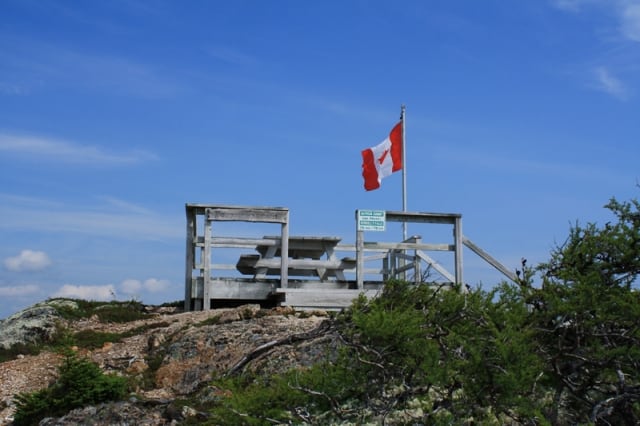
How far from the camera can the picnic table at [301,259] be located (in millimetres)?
17641

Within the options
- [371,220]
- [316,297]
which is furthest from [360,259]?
[316,297]

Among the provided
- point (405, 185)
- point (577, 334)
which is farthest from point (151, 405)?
point (405, 185)

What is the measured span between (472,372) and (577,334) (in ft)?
3.64

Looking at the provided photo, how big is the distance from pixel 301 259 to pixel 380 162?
6.19 metres

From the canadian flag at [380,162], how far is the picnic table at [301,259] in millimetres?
5315

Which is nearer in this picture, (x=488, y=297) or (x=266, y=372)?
(x=488, y=297)

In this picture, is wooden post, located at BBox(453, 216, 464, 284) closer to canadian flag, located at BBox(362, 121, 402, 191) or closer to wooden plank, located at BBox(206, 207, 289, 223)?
wooden plank, located at BBox(206, 207, 289, 223)

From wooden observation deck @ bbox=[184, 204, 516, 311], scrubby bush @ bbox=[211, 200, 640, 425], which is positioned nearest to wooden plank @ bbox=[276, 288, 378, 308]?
wooden observation deck @ bbox=[184, 204, 516, 311]

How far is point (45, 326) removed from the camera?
1673 centimetres

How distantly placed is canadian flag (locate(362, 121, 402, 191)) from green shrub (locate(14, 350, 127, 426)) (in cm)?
1412

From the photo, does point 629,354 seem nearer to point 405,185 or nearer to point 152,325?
point 152,325

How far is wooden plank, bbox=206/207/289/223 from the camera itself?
17547 millimetres

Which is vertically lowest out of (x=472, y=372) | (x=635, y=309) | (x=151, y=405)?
(x=151, y=405)

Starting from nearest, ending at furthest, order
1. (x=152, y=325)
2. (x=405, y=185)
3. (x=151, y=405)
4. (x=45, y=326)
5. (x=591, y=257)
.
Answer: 1. (x=591, y=257)
2. (x=151, y=405)
3. (x=152, y=325)
4. (x=45, y=326)
5. (x=405, y=185)
